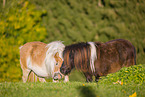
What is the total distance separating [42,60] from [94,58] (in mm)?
1667

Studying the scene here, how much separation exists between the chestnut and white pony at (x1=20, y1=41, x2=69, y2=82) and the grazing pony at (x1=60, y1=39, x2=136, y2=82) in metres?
0.23

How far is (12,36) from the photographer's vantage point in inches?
414

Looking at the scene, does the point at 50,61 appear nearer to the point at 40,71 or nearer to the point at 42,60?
the point at 42,60

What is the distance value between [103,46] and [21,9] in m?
5.81

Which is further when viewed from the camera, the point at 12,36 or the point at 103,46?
the point at 12,36

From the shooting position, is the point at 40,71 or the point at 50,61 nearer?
the point at 50,61

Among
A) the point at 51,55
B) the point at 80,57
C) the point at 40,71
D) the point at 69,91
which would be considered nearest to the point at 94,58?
the point at 80,57

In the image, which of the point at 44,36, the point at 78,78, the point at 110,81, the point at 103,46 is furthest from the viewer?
the point at 44,36

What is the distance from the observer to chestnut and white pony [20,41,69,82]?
6289 mm

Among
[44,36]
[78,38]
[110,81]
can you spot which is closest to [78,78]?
[78,38]

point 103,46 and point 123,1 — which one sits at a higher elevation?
point 123,1

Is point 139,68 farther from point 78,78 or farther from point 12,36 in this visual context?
point 12,36

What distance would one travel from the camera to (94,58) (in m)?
6.33

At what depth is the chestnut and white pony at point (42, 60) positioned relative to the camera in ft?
20.6
